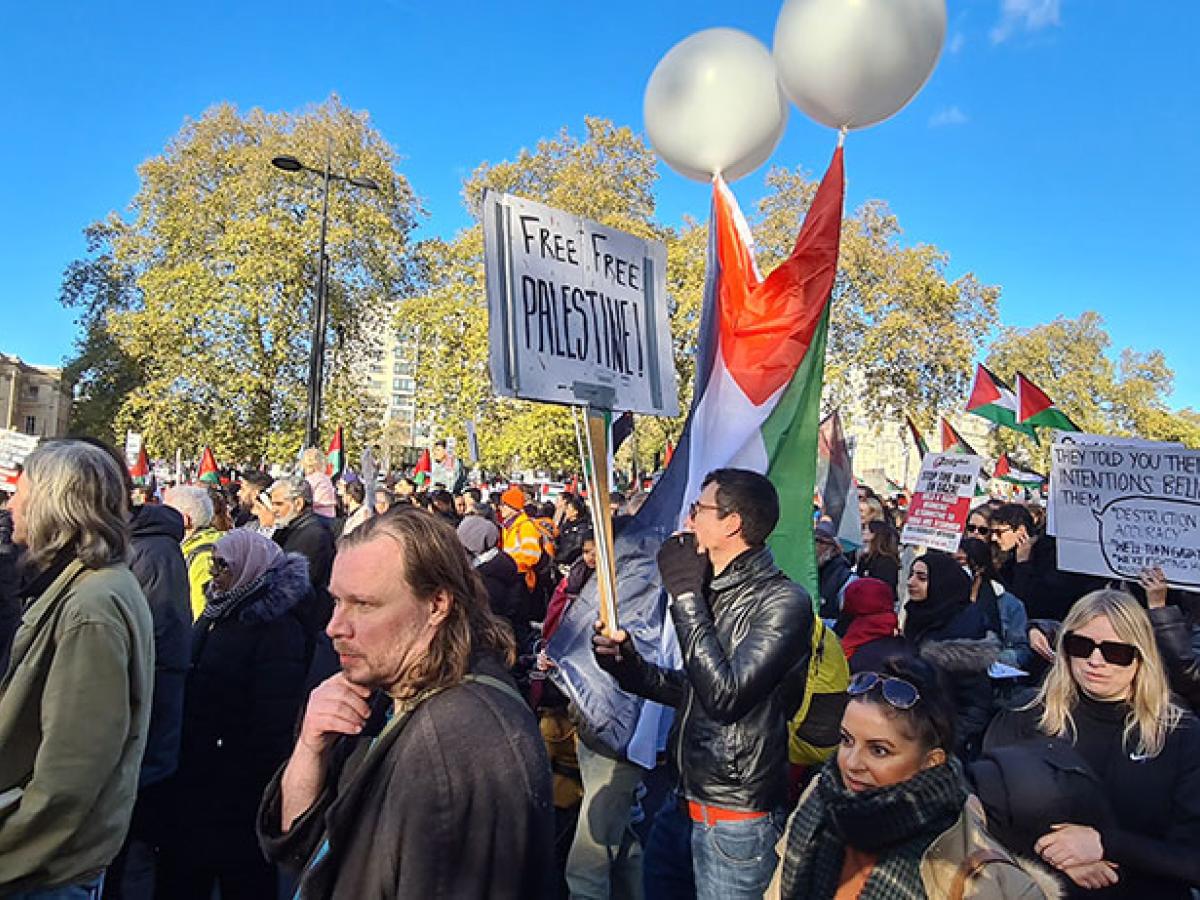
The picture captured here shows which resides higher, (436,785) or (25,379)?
(25,379)

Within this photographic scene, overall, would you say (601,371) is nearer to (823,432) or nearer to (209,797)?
(209,797)

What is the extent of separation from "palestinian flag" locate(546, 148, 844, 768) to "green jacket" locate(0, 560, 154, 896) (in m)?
1.79

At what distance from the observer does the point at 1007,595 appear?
5.46 metres

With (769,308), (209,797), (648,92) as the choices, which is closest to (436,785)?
(209,797)

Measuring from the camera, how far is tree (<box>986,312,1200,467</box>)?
155 feet

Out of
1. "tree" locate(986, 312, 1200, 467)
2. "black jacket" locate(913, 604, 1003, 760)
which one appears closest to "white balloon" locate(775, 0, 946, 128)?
"black jacket" locate(913, 604, 1003, 760)

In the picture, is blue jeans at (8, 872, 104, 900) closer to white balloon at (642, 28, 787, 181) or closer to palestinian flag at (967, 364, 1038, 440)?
white balloon at (642, 28, 787, 181)

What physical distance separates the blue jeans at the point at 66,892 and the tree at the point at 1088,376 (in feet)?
162

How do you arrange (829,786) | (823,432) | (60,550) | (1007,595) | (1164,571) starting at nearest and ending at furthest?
(829,786)
(60,550)
(1164,571)
(1007,595)
(823,432)

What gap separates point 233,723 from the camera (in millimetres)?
3381

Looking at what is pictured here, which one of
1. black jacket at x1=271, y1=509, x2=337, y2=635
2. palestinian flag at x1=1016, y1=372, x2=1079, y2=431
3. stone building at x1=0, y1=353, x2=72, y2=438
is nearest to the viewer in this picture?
black jacket at x1=271, y1=509, x2=337, y2=635

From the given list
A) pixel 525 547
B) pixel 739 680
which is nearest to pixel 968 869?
pixel 739 680

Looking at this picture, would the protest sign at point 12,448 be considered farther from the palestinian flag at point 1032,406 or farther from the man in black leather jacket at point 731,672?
the palestinian flag at point 1032,406

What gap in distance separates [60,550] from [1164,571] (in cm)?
530
